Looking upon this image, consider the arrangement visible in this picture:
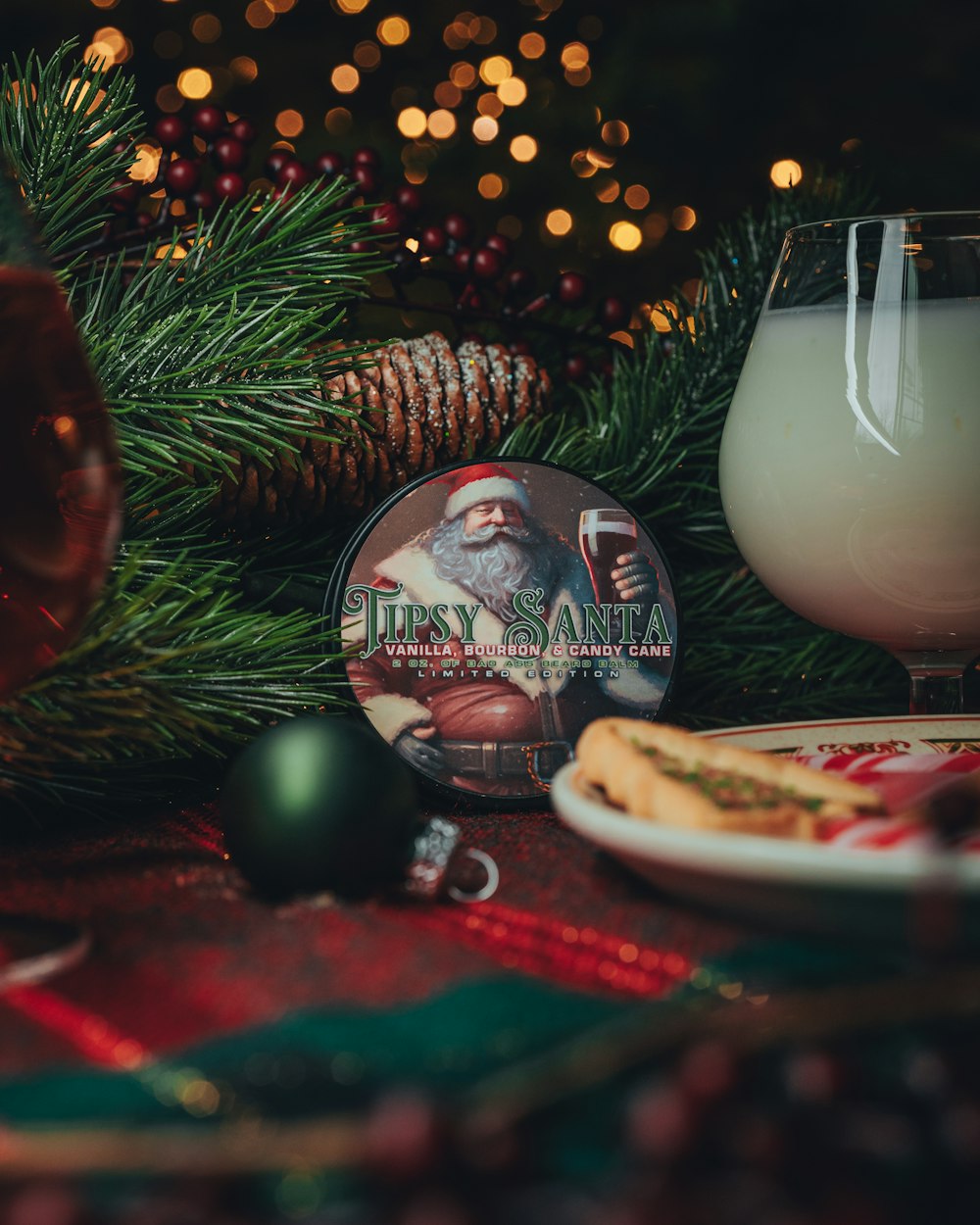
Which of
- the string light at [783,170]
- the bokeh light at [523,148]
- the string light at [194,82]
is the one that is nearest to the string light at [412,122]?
the bokeh light at [523,148]

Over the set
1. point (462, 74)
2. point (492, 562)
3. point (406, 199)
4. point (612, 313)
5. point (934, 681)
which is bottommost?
point (934, 681)

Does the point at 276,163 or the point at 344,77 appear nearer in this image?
the point at 276,163

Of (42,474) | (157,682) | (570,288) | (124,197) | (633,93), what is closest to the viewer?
(42,474)

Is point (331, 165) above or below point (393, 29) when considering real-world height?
below

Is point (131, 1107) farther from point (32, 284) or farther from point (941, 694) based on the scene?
point (941, 694)

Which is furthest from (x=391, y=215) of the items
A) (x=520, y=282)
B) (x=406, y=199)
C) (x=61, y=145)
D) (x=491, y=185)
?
(x=491, y=185)

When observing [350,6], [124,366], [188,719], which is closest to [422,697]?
[188,719]

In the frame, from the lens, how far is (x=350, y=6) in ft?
4.87

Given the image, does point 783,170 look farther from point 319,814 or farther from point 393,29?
point 319,814

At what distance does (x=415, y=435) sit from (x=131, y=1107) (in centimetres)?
58

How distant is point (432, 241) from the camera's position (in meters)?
0.96

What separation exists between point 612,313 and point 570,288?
62 mm

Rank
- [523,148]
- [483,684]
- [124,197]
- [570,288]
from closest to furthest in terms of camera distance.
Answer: [483,684] < [124,197] < [570,288] < [523,148]

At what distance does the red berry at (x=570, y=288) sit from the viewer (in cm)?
100
